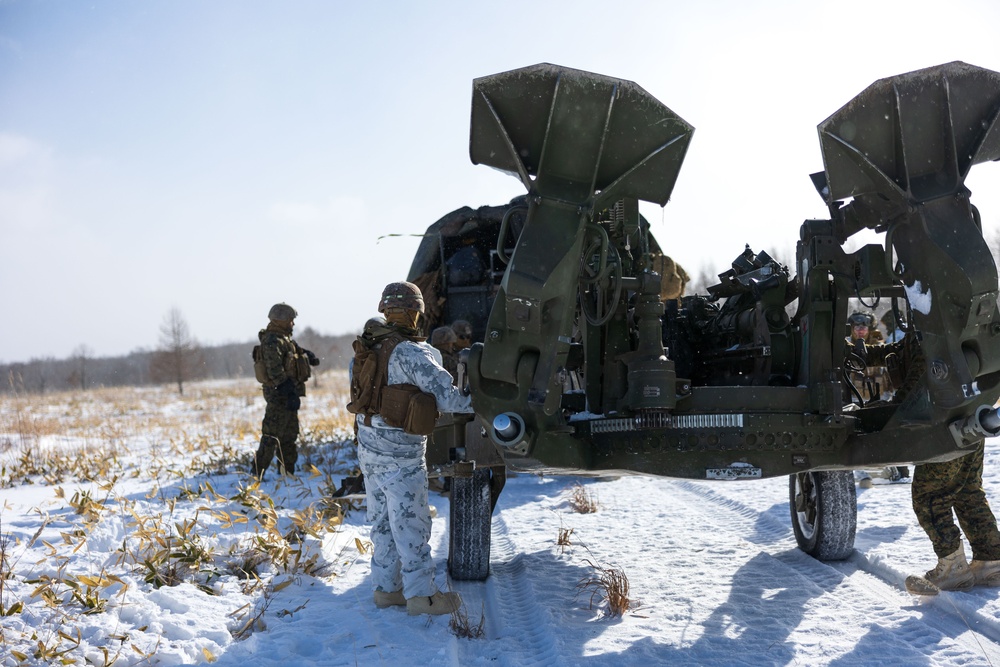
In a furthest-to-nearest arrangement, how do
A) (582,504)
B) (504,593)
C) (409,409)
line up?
(582,504) < (504,593) < (409,409)

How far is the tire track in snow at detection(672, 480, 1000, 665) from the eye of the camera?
3.71m

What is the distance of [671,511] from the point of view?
24.0 feet

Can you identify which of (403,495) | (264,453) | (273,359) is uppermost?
(273,359)

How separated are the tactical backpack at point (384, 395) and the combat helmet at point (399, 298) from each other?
0.18 metres

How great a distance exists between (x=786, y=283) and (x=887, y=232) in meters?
0.74

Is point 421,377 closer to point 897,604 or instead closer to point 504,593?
point 504,593

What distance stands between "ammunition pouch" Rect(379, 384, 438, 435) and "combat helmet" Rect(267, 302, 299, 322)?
185 inches

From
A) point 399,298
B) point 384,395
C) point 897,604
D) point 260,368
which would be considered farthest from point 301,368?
point 897,604

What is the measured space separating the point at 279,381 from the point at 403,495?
179 inches

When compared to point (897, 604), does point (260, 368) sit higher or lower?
higher

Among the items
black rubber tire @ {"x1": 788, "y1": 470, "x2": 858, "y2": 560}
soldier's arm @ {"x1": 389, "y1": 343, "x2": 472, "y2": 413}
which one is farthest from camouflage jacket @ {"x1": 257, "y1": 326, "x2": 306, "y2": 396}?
black rubber tire @ {"x1": 788, "y1": 470, "x2": 858, "y2": 560}

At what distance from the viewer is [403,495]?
450cm

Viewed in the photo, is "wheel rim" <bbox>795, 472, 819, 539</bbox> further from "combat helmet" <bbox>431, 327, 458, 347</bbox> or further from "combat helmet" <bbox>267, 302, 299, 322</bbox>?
"combat helmet" <bbox>267, 302, 299, 322</bbox>

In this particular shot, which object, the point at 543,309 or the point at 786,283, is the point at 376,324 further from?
the point at 786,283
